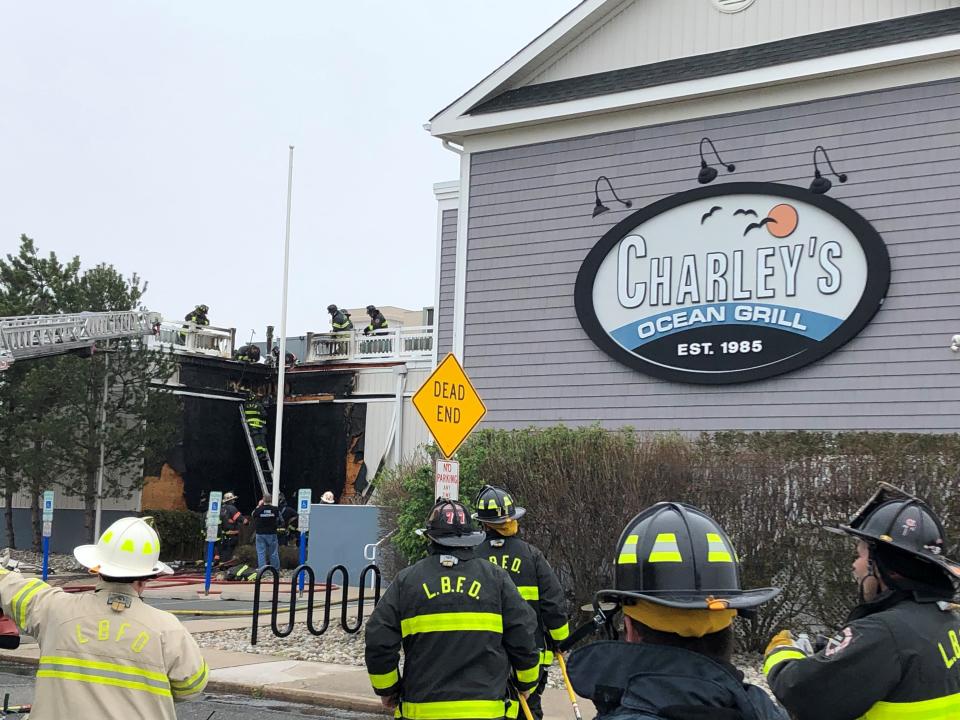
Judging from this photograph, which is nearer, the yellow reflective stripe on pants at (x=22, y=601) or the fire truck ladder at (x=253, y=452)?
the yellow reflective stripe on pants at (x=22, y=601)

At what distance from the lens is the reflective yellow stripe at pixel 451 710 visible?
5109 mm

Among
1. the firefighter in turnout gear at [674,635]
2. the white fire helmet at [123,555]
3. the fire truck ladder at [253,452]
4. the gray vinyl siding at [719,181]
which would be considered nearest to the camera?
the firefighter in turnout gear at [674,635]

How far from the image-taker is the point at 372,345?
2658cm

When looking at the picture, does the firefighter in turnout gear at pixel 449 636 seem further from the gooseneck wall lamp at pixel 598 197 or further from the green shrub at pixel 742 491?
the gooseneck wall lamp at pixel 598 197

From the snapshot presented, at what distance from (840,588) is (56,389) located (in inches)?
743

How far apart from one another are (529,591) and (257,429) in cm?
2155

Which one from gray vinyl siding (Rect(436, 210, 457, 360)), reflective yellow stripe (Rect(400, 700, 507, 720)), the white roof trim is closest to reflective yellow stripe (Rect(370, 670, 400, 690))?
reflective yellow stripe (Rect(400, 700, 507, 720))

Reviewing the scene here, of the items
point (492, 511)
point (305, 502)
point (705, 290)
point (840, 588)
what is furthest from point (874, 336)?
point (305, 502)

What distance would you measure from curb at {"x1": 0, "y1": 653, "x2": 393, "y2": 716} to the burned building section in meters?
15.3

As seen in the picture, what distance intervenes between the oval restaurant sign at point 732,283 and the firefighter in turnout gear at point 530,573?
27.6 feet

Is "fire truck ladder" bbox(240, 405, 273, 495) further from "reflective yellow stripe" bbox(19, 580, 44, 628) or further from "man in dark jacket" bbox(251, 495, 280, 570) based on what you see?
"reflective yellow stripe" bbox(19, 580, 44, 628)

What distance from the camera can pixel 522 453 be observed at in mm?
12156

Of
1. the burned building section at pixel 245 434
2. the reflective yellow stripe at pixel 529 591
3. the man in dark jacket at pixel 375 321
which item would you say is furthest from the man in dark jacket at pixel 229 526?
the reflective yellow stripe at pixel 529 591

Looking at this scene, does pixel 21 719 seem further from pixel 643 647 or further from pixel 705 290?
pixel 705 290
